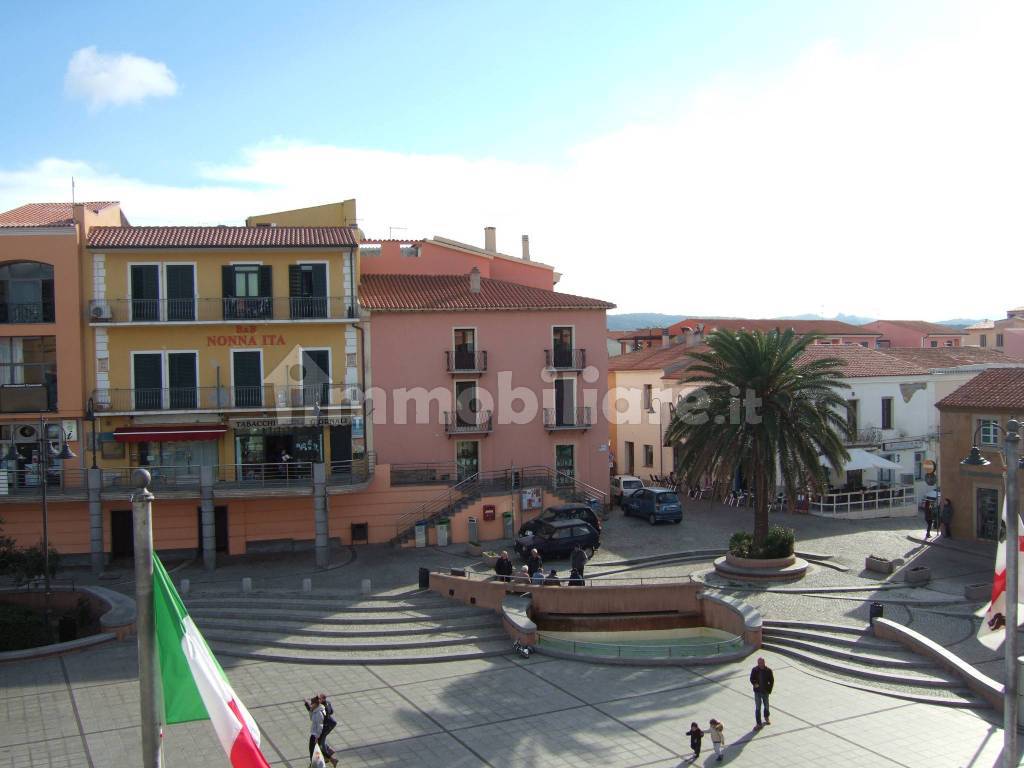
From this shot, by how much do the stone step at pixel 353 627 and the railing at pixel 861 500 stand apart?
20030 millimetres

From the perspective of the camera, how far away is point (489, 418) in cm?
3503

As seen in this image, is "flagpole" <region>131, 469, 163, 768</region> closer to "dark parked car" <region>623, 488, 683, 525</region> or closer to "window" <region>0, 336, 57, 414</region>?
"window" <region>0, 336, 57, 414</region>

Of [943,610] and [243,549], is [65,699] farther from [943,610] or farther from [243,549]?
[943,610]

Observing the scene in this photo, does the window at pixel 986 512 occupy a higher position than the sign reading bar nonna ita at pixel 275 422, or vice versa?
the sign reading bar nonna ita at pixel 275 422

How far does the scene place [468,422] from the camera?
116 feet

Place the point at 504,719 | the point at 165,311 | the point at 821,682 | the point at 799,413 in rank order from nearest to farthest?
the point at 504,719
the point at 821,682
the point at 799,413
the point at 165,311

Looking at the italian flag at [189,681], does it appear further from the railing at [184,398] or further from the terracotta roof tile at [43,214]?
the terracotta roof tile at [43,214]

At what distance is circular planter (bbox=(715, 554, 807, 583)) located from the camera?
89.8 feet

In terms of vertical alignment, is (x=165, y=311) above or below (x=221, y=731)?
above

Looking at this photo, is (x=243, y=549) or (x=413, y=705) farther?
(x=243, y=549)

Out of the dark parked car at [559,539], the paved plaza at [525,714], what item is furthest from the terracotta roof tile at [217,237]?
the paved plaza at [525,714]

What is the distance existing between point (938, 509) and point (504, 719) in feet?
71.4

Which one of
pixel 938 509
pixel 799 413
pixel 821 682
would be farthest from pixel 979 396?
pixel 821 682

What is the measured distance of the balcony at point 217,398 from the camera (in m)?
31.2
